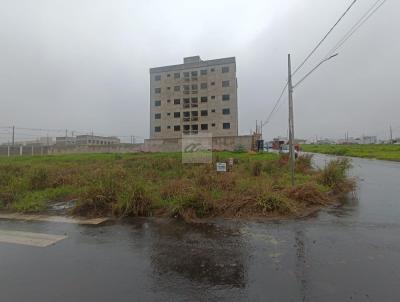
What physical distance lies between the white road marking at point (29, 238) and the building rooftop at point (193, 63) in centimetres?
6025

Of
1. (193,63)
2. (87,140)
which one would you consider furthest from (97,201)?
(87,140)

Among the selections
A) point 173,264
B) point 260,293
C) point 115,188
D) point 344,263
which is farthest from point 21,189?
point 344,263

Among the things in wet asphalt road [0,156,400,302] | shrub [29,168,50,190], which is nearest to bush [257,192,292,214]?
wet asphalt road [0,156,400,302]

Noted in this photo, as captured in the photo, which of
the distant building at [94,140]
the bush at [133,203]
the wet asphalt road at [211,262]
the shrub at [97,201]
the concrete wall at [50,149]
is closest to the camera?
the wet asphalt road at [211,262]

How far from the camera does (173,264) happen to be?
13.5 ft

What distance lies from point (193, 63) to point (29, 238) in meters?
63.7

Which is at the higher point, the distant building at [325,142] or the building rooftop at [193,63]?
the building rooftop at [193,63]

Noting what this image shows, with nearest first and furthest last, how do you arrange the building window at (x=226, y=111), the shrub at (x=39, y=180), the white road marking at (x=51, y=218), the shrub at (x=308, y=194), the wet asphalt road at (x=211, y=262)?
the wet asphalt road at (x=211, y=262) < the white road marking at (x=51, y=218) < the shrub at (x=308, y=194) < the shrub at (x=39, y=180) < the building window at (x=226, y=111)

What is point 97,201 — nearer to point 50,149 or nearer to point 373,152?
point 50,149

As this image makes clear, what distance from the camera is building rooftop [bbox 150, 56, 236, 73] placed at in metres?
60.9

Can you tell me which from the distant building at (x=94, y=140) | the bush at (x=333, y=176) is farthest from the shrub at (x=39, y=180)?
the distant building at (x=94, y=140)

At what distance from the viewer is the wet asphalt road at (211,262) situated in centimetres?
325

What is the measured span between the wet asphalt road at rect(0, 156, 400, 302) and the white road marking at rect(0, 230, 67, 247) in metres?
0.22

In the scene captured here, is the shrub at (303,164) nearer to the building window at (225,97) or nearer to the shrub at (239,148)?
the shrub at (239,148)
